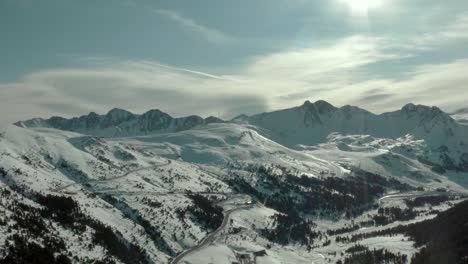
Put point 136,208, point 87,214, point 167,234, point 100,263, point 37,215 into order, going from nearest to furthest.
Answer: point 100,263
point 37,215
point 87,214
point 167,234
point 136,208

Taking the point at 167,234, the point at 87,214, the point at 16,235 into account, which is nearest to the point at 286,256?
the point at 167,234

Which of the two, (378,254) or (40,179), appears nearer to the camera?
(40,179)

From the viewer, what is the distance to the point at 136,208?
190 meters

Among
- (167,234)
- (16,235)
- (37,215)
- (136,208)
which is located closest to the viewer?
(16,235)

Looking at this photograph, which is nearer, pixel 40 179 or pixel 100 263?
pixel 100 263

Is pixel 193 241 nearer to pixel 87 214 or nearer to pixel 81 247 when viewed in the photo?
pixel 87 214

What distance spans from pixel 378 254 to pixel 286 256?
37.0m

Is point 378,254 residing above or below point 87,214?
below

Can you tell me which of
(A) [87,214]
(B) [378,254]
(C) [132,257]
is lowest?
(B) [378,254]

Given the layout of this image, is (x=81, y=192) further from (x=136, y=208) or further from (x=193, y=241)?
(x=193, y=241)

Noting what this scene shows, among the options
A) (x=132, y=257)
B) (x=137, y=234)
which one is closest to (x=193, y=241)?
(x=137, y=234)

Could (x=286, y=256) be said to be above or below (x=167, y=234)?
below

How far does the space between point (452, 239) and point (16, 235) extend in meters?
150

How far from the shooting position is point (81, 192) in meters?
185
